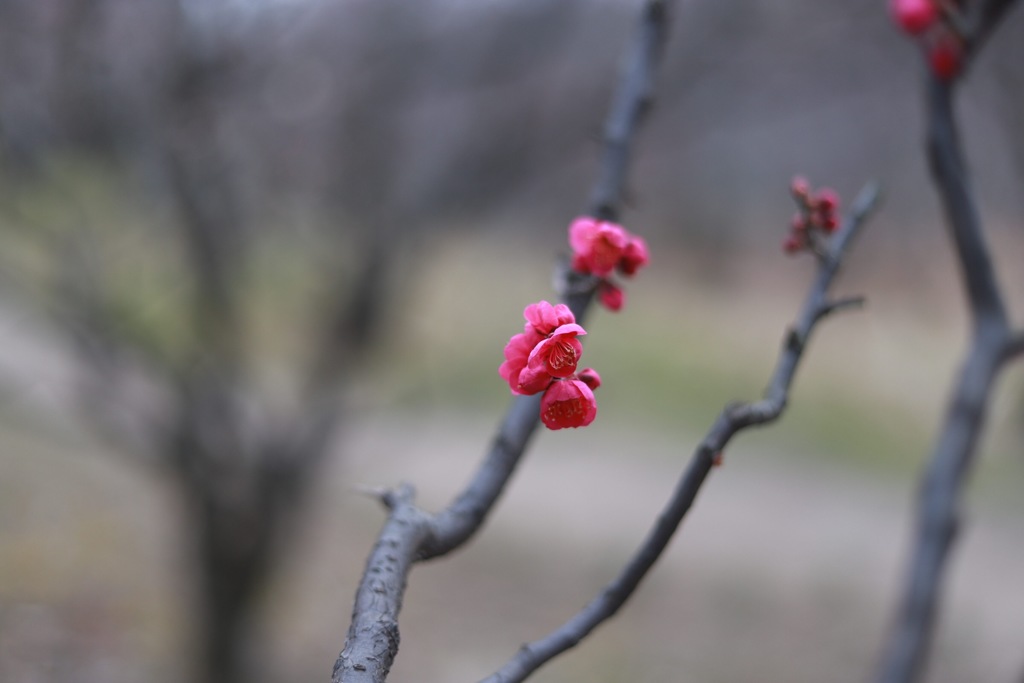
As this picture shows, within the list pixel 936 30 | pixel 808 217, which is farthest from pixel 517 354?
pixel 936 30

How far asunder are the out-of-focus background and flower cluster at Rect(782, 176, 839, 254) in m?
0.64

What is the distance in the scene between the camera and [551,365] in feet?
2.36

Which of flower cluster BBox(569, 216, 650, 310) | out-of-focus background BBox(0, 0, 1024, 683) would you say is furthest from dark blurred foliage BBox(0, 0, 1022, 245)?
flower cluster BBox(569, 216, 650, 310)

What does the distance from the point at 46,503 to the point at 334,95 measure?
14.8ft

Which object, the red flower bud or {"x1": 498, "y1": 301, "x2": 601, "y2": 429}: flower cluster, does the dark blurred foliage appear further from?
{"x1": 498, "y1": 301, "x2": 601, "y2": 429}: flower cluster

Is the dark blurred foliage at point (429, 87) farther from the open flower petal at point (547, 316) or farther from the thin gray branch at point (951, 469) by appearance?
the open flower petal at point (547, 316)

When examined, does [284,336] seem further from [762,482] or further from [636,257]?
[636,257]

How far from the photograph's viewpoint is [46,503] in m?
7.13

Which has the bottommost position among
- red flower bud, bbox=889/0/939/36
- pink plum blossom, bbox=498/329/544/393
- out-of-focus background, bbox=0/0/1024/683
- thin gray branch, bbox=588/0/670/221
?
pink plum blossom, bbox=498/329/544/393

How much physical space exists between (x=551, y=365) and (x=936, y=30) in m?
1.27

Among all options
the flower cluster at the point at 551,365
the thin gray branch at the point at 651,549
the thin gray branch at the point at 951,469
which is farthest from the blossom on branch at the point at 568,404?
the thin gray branch at the point at 951,469

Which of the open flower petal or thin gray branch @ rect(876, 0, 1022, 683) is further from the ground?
thin gray branch @ rect(876, 0, 1022, 683)

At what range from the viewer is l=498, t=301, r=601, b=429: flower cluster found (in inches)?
28.2

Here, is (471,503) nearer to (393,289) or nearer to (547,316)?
(547,316)
